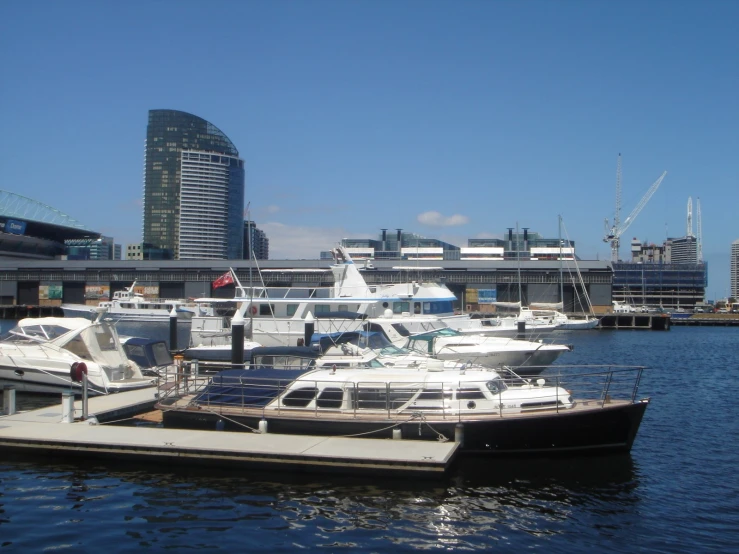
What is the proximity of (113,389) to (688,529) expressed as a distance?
2017 centimetres

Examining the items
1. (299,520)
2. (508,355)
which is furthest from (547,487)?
(508,355)

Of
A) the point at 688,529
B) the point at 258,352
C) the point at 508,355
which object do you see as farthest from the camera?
the point at 508,355

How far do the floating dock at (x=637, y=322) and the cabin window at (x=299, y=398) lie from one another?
84657 millimetres

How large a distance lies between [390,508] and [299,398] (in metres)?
5.35

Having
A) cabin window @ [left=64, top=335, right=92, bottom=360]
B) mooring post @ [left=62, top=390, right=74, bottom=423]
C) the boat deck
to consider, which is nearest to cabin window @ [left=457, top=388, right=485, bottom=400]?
the boat deck

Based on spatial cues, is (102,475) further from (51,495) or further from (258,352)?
(258,352)

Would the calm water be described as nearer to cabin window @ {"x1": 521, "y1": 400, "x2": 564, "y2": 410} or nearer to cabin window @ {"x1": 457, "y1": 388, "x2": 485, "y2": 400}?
cabin window @ {"x1": 521, "y1": 400, "x2": 564, "y2": 410}

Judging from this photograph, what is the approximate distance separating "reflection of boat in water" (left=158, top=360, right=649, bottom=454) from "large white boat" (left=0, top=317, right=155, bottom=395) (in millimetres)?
8776

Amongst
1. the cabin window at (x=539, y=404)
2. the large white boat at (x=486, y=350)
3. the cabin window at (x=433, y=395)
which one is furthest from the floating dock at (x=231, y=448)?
the large white boat at (x=486, y=350)

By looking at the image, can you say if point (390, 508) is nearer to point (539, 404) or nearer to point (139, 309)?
point (539, 404)

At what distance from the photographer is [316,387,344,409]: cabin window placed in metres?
18.6

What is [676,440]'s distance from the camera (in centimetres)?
2086

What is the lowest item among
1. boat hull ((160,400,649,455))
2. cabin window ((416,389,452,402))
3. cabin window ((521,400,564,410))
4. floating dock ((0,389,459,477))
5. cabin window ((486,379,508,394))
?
floating dock ((0,389,459,477))

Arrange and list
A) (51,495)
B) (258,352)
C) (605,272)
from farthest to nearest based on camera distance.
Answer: (605,272) → (258,352) → (51,495)
